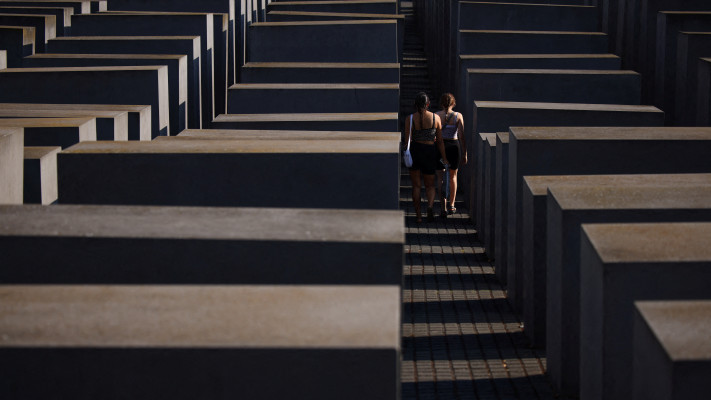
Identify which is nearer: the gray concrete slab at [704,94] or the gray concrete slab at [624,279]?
the gray concrete slab at [624,279]

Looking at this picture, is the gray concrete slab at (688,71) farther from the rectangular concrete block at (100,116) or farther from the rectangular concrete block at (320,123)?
the rectangular concrete block at (100,116)

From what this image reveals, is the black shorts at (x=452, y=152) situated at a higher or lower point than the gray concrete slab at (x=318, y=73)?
lower

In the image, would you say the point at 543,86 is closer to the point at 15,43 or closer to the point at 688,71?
the point at 688,71

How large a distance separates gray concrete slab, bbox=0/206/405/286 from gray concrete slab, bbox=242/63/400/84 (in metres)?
8.15

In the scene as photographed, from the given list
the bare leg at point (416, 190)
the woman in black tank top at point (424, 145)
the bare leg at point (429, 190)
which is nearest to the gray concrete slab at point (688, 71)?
the woman in black tank top at point (424, 145)

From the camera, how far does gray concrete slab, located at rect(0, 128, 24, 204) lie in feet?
23.4

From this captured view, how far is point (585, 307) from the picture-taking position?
6055 mm

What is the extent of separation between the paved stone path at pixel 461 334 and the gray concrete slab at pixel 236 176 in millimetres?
843

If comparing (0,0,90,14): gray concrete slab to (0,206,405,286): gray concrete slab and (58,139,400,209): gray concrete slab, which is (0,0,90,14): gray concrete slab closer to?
(58,139,400,209): gray concrete slab

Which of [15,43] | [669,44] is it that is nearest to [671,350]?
[669,44]

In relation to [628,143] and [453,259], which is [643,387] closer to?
[628,143]

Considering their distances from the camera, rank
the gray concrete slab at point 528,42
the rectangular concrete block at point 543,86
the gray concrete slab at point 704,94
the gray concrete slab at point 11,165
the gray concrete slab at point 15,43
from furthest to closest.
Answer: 1. the gray concrete slab at point 528,42
2. the gray concrete slab at point 15,43
3. the rectangular concrete block at point 543,86
4. the gray concrete slab at point 704,94
5. the gray concrete slab at point 11,165

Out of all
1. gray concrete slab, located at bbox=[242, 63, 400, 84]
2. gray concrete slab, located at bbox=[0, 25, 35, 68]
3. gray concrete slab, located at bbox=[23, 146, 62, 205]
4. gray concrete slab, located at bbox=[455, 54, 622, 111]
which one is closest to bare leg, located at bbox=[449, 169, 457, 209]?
gray concrete slab, located at bbox=[242, 63, 400, 84]

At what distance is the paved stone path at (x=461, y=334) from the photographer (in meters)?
7.15
